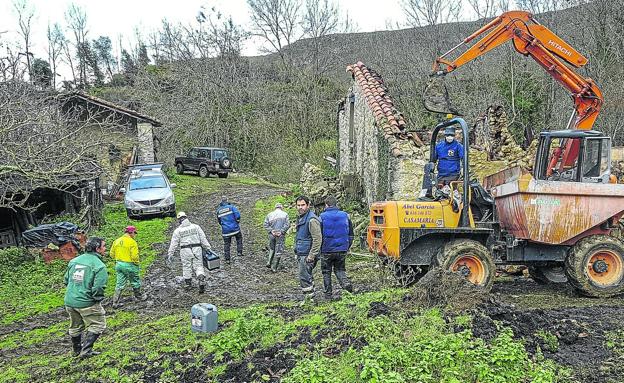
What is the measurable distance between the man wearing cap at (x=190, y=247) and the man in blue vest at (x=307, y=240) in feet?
8.72

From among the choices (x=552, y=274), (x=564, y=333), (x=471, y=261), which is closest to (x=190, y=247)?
(x=471, y=261)

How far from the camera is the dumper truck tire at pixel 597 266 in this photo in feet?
28.7

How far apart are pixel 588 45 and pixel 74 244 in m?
23.8

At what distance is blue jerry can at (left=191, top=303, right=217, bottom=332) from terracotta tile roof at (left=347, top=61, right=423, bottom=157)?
26.1 ft

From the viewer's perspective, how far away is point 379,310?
698 centimetres

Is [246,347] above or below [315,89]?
below

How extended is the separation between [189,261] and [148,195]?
10330mm

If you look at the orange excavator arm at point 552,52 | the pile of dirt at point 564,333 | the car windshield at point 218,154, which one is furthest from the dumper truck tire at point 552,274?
the car windshield at point 218,154

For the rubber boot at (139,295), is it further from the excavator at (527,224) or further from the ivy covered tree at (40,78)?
the ivy covered tree at (40,78)

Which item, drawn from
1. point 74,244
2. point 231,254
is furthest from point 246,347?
point 74,244

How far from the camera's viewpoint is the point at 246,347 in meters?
6.65

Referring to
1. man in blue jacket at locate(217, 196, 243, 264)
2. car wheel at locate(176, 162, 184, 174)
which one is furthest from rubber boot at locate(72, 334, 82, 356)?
car wheel at locate(176, 162, 184, 174)

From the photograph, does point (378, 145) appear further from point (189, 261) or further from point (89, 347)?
point (89, 347)

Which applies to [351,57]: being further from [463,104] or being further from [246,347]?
[246,347]
